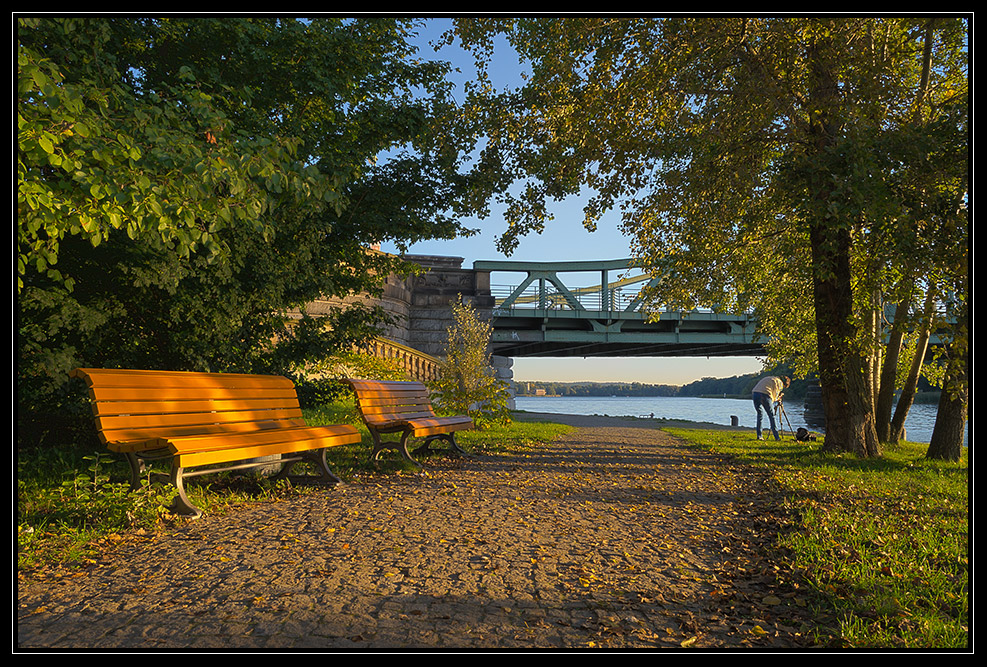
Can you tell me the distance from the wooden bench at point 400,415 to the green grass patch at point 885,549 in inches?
130

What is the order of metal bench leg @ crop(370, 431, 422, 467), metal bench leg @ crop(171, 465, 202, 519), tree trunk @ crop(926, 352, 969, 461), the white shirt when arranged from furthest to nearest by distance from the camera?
the white shirt, tree trunk @ crop(926, 352, 969, 461), metal bench leg @ crop(370, 431, 422, 467), metal bench leg @ crop(171, 465, 202, 519)

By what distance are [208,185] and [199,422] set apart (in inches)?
80.2

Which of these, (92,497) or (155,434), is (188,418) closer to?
(155,434)

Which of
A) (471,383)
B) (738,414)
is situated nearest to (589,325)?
(738,414)

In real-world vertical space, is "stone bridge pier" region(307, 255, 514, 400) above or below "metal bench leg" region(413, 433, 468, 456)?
above

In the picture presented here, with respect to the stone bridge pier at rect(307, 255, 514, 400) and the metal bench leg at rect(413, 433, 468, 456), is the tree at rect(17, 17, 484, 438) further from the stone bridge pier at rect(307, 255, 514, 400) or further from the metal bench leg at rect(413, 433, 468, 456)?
the stone bridge pier at rect(307, 255, 514, 400)

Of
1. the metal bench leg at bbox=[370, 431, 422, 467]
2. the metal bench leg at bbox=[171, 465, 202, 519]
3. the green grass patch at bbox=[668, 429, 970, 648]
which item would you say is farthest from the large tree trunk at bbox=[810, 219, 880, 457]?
the metal bench leg at bbox=[171, 465, 202, 519]

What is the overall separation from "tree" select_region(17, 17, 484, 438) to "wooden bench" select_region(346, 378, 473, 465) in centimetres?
60

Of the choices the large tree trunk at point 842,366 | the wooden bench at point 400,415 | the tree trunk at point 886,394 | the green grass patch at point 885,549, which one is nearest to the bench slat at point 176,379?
the wooden bench at point 400,415

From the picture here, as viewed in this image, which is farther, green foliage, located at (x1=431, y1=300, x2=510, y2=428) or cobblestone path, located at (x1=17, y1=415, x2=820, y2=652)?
green foliage, located at (x1=431, y1=300, x2=510, y2=428)

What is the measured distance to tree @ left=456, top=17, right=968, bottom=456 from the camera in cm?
561

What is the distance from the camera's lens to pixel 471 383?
36.7 ft

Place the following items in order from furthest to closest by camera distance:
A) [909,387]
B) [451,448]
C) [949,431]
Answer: [909,387] → [949,431] → [451,448]
